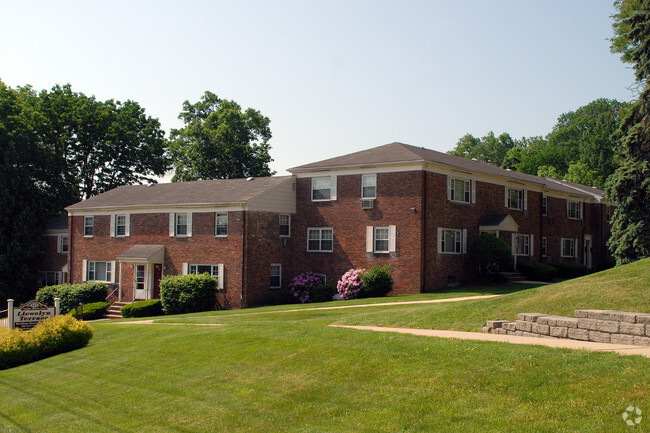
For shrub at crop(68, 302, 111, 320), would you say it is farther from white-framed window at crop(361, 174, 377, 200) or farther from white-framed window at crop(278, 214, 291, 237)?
white-framed window at crop(361, 174, 377, 200)

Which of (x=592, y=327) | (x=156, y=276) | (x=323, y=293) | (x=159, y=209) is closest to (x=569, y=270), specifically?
(x=323, y=293)

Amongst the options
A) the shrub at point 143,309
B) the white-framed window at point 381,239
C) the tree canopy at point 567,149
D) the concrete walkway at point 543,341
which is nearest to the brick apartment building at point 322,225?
the white-framed window at point 381,239

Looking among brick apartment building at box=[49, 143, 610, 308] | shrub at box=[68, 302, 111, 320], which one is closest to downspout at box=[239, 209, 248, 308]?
brick apartment building at box=[49, 143, 610, 308]

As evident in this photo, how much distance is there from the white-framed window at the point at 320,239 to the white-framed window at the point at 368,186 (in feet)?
9.27

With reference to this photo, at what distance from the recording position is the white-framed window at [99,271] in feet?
131

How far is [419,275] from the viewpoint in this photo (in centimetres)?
3045

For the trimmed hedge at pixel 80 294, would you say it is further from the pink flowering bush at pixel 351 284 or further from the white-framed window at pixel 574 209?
the white-framed window at pixel 574 209

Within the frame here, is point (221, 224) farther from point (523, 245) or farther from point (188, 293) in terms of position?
point (523, 245)

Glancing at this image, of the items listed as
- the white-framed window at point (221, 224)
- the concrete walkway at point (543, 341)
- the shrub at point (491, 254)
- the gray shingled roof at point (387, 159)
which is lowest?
the concrete walkway at point (543, 341)

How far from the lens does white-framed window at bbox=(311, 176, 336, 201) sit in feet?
112

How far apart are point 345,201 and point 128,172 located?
32.0 meters

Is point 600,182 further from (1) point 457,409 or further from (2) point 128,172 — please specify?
(1) point 457,409

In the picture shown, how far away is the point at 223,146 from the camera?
59.5 metres

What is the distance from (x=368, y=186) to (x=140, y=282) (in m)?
15.1
